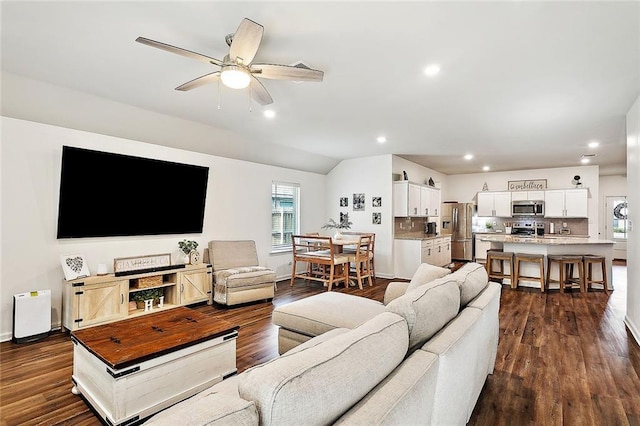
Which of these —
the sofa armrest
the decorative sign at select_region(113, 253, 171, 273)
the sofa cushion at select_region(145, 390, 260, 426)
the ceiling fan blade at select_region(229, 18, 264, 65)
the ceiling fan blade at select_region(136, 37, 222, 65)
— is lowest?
the sofa armrest

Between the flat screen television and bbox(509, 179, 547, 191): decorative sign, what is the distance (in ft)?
26.8

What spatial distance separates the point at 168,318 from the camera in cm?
284

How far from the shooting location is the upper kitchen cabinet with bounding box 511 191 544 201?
335 inches

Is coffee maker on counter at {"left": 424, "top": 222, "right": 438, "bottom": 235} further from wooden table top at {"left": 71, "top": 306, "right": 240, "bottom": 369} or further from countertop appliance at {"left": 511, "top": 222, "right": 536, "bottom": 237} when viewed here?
wooden table top at {"left": 71, "top": 306, "right": 240, "bottom": 369}

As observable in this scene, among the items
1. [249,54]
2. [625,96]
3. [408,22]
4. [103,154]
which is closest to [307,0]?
[249,54]

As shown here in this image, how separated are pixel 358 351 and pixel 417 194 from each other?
6.72m

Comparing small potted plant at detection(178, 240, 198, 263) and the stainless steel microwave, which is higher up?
the stainless steel microwave

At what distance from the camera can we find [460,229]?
380 inches

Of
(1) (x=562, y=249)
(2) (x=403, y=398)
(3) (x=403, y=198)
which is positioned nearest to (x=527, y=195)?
(1) (x=562, y=249)

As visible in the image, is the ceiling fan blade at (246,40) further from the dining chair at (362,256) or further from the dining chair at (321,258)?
the dining chair at (362,256)

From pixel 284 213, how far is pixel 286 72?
4.64m

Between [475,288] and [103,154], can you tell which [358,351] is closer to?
[475,288]

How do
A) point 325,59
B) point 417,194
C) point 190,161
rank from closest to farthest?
point 325,59 < point 190,161 < point 417,194

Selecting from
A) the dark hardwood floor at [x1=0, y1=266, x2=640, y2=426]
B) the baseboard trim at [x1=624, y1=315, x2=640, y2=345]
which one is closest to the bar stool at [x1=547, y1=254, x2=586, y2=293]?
the dark hardwood floor at [x1=0, y1=266, x2=640, y2=426]
